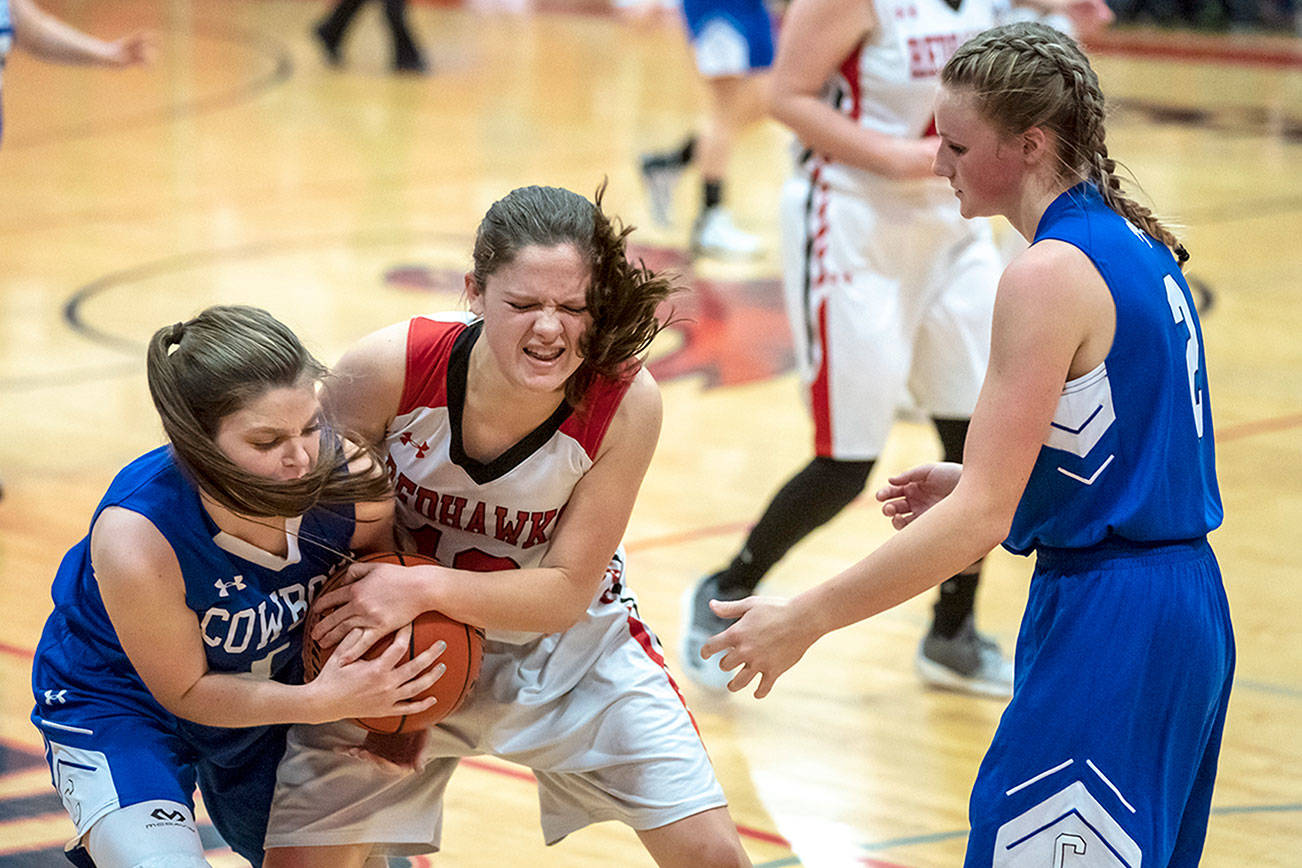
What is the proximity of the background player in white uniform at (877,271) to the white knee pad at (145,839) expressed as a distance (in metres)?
1.90

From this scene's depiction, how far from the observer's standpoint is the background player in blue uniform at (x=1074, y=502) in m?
2.21

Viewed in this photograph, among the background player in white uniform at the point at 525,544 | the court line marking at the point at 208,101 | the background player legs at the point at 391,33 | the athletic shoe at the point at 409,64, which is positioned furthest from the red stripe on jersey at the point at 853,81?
the athletic shoe at the point at 409,64

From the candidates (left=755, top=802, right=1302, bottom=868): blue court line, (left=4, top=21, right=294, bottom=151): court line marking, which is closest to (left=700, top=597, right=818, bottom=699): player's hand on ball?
(left=755, top=802, right=1302, bottom=868): blue court line

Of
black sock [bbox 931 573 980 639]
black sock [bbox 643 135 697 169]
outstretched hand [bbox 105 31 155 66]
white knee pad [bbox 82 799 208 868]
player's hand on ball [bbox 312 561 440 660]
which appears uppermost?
outstretched hand [bbox 105 31 155 66]

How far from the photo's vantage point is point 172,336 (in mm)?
2576

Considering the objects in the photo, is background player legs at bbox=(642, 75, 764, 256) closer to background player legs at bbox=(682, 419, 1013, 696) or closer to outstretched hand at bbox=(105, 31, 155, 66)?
outstretched hand at bbox=(105, 31, 155, 66)

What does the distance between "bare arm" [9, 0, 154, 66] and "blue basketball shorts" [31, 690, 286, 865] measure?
3275 mm

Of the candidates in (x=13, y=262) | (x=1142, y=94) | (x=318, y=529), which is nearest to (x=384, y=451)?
(x=318, y=529)

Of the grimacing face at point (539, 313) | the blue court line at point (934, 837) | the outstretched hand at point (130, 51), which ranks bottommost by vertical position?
the blue court line at point (934, 837)

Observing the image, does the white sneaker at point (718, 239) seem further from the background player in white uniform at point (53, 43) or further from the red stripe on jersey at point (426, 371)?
the red stripe on jersey at point (426, 371)

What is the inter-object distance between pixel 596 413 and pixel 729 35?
6.08 m

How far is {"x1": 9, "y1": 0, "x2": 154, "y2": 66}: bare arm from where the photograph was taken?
17.4 feet

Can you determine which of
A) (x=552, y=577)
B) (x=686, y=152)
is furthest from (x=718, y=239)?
(x=552, y=577)

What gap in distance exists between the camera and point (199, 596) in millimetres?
2561
